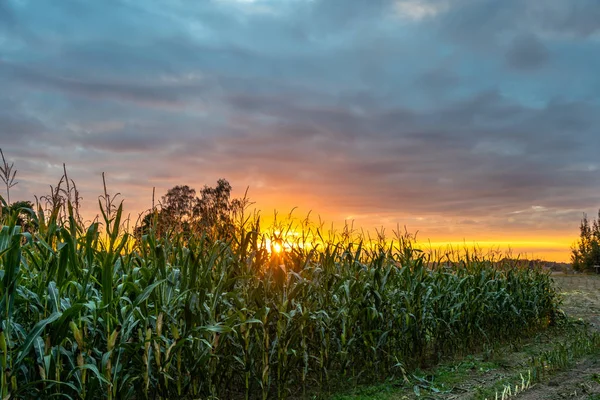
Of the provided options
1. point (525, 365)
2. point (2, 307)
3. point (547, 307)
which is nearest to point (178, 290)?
point (2, 307)

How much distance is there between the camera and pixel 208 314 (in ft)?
15.5

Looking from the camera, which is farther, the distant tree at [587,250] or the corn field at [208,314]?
the distant tree at [587,250]

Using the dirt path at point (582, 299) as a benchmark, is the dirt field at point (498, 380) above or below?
below

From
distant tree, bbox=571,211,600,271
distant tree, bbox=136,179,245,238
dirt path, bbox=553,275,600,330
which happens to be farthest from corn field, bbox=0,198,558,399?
distant tree, bbox=571,211,600,271

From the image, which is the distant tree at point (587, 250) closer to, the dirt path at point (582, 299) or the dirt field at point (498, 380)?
the dirt path at point (582, 299)

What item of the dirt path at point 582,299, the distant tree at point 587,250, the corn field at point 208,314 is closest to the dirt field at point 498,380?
the corn field at point 208,314

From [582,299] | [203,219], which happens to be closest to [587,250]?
[582,299]

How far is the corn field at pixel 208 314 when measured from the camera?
12.5ft

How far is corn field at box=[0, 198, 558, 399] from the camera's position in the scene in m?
3.82

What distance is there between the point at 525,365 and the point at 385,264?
9.25ft

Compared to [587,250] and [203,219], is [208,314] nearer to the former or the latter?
[203,219]

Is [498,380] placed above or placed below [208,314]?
below

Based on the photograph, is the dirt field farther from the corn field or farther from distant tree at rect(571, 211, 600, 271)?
distant tree at rect(571, 211, 600, 271)

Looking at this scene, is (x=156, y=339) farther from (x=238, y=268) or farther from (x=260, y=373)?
(x=260, y=373)
